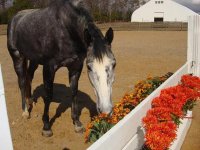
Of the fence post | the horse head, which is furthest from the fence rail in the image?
the horse head

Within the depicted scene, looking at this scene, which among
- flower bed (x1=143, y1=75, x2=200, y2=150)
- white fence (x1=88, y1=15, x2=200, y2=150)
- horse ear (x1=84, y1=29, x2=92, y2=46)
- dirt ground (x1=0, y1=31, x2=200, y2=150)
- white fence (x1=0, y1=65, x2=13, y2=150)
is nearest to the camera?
white fence (x1=0, y1=65, x2=13, y2=150)

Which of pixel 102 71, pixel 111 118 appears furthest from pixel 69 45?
pixel 111 118

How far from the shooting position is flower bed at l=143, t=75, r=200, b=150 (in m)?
2.92

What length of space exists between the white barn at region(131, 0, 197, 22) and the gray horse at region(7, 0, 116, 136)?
178ft

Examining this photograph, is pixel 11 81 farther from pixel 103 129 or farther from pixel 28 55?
pixel 103 129

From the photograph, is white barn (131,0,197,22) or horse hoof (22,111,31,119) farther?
white barn (131,0,197,22)

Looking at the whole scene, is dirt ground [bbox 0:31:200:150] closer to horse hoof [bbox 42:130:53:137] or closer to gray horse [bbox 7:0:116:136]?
horse hoof [bbox 42:130:53:137]

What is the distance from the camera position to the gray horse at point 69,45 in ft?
12.3

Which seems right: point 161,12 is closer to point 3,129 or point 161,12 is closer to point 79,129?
point 79,129

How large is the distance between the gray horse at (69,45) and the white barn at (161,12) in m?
54.1

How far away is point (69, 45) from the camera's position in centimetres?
484

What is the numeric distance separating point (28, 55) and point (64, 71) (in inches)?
212

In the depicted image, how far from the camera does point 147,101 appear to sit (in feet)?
12.2

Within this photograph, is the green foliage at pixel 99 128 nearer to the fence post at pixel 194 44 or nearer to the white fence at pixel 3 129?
the white fence at pixel 3 129
